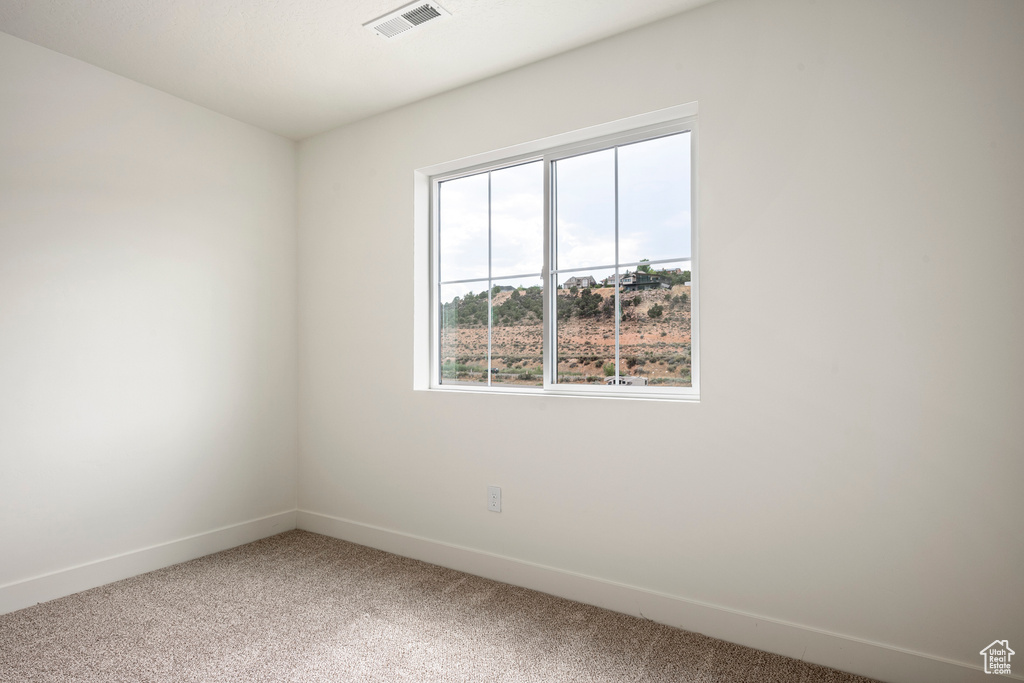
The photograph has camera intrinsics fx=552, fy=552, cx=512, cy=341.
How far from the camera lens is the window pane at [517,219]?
9.20 ft

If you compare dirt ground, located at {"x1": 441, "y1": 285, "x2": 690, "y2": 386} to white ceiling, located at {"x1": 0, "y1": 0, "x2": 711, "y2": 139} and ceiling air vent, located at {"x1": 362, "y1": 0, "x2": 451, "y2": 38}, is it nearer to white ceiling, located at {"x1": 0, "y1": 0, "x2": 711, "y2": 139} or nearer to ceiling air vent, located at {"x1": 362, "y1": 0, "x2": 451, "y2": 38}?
white ceiling, located at {"x1": 0, "y1": 0, "x2": 711, "y2": 139}

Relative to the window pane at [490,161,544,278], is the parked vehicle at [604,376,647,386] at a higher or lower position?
lower

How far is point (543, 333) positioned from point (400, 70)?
1.49m

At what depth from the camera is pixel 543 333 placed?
2.74 metres

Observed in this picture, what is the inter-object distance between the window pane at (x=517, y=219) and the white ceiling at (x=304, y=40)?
20.5 inches

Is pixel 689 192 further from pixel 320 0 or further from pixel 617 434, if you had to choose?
pixel 320 0

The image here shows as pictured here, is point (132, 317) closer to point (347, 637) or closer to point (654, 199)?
point (347, 637)

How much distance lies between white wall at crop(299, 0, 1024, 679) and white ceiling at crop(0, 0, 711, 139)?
0.20 metres

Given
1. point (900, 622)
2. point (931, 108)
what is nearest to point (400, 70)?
point (931, 108)

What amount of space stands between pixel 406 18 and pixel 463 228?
1088 millimetres

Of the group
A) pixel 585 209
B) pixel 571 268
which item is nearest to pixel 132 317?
pixel 571 268

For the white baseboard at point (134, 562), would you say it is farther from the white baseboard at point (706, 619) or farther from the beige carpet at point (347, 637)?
the white baseboard at point (706, 619)

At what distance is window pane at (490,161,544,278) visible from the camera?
2.80 meters

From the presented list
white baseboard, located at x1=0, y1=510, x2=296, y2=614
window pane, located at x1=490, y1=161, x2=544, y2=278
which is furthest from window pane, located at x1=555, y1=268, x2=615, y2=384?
white baseboard, located at x1=0, y1=510, x2=296, y2=614
